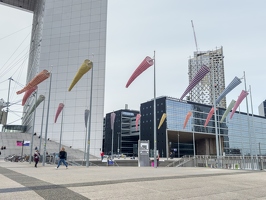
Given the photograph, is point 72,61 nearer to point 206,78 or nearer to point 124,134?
point 124,134

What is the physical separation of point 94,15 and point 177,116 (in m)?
47.2

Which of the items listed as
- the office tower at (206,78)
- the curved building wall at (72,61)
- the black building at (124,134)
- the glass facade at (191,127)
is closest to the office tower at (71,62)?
the curved building wall at (72,61)

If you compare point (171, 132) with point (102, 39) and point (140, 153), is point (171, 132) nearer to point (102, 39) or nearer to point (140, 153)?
point (102, 39)

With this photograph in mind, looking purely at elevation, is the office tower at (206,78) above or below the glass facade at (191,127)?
above

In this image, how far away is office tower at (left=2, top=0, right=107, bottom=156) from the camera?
69062mm

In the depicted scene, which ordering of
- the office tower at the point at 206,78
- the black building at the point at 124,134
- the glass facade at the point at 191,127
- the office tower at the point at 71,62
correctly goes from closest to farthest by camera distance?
the office tower at the point at 71,62 < the glass facade at the point at 191,127 < the black building at the point at 124,134 < the office tower at the point at 206,78

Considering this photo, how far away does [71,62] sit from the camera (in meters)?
74.5

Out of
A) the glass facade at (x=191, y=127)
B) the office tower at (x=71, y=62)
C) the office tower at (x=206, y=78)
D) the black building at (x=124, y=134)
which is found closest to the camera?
the office tower at (x=71, y=62)

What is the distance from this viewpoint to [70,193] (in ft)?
20.9

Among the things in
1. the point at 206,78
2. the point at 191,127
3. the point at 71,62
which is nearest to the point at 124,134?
the point at 191,127

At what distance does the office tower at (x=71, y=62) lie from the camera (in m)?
69.1

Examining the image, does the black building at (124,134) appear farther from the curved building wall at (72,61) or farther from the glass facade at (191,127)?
the curved building wall at (72,61)

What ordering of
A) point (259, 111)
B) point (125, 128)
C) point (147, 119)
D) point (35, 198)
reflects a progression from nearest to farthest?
point (35, 198), point (147, 119), point (125, 128), point (259, 111)

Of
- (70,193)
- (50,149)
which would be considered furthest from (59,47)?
(70,193)
